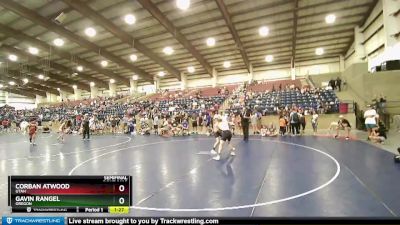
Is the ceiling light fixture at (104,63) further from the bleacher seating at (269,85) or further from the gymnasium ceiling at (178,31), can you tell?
the bleacher seating at (269,85)

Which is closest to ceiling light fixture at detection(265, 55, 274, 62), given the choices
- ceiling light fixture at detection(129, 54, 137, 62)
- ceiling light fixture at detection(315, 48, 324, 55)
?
ceiling light fixture at detection(315, 48, 324, 55)

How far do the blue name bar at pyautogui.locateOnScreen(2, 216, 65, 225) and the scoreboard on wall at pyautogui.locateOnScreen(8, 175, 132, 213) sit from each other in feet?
0.71

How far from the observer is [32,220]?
208cm

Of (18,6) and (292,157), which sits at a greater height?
(18,6)

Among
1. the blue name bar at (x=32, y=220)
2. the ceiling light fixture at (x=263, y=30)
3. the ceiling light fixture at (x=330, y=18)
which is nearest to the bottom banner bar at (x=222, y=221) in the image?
the blue name bar at (x=32, y=220)

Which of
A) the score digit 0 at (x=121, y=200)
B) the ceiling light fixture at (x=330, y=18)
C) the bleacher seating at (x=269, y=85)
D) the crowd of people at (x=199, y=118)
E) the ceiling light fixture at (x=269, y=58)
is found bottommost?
the score digit 0 at (x=121, y=200)

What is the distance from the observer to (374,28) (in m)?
23.8

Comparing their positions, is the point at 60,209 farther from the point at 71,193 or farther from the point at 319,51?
the point at 319,51

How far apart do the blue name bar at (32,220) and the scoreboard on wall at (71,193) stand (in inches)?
8.6

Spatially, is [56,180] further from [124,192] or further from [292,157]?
[292,157]

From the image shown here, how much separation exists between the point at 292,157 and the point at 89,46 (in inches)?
1001

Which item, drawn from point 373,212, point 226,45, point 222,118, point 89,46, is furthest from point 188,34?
point 373,212

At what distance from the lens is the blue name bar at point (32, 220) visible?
2.06 metres

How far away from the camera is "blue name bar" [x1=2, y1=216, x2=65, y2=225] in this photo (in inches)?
81.1
